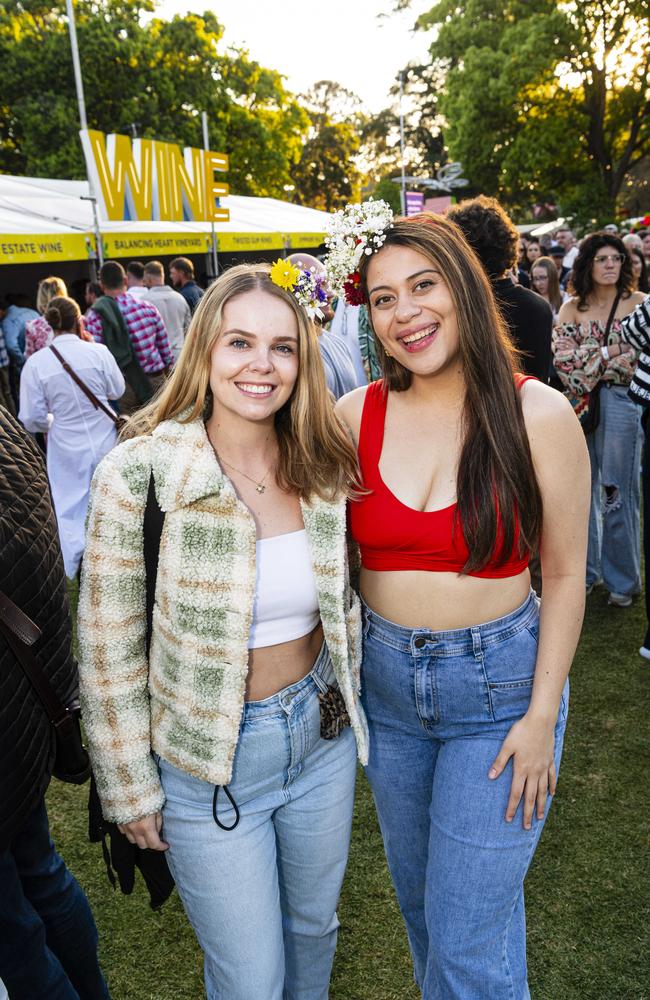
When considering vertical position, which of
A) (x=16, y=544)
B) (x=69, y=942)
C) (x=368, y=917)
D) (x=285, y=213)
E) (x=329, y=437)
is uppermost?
(x=285, y=213)

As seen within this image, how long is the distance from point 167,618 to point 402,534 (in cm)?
59

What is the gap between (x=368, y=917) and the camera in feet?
8.90

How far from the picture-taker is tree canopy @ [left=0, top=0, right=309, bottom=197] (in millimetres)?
25016

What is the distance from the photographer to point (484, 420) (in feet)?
5.98

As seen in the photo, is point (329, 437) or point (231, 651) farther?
point (329, 437)

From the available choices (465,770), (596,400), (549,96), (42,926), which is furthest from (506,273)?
(549,96)

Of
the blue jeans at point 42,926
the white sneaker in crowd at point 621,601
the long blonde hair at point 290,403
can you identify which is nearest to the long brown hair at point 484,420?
the long blonde hair at point 290,403

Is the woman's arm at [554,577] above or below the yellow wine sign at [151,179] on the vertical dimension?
below

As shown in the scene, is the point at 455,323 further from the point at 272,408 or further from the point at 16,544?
the point at 16,544

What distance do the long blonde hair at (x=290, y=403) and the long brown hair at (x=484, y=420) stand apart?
0.31 m

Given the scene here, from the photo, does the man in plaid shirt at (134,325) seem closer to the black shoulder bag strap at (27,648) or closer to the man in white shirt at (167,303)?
the man in white shirt at (167,303)

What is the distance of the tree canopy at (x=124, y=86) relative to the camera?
82.1ft

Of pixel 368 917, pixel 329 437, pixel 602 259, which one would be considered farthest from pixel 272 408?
pixel 602 259

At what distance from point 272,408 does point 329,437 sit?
0.17 metres
